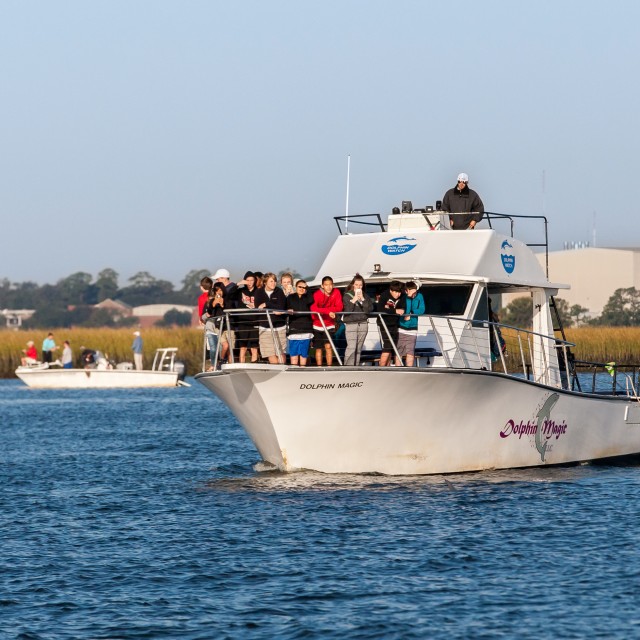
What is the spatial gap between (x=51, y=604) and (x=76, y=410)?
30.5 m

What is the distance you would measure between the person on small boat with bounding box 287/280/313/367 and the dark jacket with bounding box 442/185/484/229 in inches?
172

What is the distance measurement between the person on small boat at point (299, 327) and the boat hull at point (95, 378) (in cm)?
3606

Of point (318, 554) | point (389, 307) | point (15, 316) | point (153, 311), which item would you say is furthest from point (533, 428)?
point (15, 316)

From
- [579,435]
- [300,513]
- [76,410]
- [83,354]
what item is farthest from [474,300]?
[83,354]

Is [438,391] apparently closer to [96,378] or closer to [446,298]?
[446,298]

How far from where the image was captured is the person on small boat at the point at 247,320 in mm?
19250

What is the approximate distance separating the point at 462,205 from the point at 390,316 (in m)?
3.74

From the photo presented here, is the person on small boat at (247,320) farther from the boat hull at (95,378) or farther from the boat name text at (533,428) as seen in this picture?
the boat hull at (95,378)

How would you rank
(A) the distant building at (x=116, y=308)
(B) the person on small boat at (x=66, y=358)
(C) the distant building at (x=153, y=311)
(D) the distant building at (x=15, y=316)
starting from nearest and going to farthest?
(B) the person on small boat at (x=66, y=358)
(A) the distant building at (x=116, y=308)
(D) the distant building at (x=15, y=316)
(C) the distant building at (x=153, y=311)

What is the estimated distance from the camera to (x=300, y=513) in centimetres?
1709

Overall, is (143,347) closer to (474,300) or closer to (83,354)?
(83,354)

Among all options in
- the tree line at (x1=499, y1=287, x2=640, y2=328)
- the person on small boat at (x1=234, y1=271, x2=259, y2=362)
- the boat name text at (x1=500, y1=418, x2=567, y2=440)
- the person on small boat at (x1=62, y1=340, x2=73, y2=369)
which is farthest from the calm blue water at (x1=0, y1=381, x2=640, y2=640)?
the tree line at (x1=499, y1=287, x2=640, y2=328)

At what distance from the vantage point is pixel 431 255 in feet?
70.4

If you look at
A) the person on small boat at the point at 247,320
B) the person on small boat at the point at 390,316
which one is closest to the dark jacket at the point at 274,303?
the person on small boat at the point at 247,320
